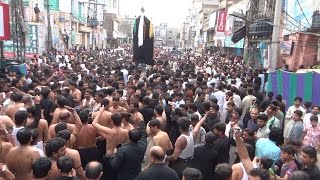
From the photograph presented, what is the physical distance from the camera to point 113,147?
19.7 feet

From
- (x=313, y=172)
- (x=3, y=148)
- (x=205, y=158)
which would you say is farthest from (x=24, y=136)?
(x=313, y=172)

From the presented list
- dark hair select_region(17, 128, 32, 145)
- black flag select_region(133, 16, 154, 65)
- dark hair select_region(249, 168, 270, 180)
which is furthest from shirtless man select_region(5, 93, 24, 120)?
black flag select_region(133, 16, 154, 65)

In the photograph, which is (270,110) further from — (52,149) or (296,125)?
(52,149)

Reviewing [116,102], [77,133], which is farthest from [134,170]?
[116,102]

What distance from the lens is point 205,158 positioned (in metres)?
5.68

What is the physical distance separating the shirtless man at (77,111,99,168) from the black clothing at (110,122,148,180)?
90 centimetres

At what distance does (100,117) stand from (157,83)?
5103 millimetres

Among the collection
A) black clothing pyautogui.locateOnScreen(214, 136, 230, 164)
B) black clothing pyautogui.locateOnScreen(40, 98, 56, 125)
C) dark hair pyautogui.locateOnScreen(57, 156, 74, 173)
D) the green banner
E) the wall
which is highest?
the green banner

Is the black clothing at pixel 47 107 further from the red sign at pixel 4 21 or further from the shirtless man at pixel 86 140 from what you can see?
the red sign at pixel 4 21

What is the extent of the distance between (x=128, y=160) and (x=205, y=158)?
1.09m

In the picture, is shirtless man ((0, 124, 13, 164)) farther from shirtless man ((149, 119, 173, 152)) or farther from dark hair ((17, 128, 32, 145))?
shirtless man ((149, 119, 173, 152))

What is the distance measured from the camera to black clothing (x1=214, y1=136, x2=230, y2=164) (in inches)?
235

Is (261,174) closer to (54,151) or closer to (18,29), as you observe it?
(54,151)

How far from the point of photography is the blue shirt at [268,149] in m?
5.50
